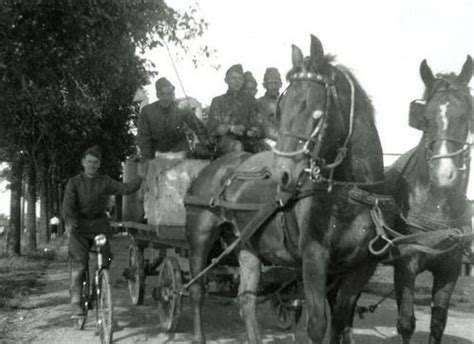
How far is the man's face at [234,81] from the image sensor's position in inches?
346

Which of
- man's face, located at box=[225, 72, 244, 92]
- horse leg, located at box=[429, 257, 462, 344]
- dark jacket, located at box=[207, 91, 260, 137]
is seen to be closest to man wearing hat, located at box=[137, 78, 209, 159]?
dark jacket, located at box=[207, 91, 260, 137]

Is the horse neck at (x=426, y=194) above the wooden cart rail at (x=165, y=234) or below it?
above

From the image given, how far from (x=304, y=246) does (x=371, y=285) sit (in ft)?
29.4

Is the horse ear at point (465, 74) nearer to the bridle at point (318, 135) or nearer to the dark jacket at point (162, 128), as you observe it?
the bridle at point (318, 135)

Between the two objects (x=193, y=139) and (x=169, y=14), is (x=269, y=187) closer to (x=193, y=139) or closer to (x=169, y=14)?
(x=193, y=139)

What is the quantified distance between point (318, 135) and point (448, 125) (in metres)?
1.15

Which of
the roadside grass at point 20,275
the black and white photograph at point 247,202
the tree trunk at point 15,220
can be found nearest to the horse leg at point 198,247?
the black and white photograph at point 247,202

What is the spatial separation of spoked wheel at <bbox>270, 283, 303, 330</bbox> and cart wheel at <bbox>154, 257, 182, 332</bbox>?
1.17m

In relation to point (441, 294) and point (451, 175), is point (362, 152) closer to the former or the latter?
point (451, 175)

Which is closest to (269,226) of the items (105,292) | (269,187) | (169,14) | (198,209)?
(269,187)

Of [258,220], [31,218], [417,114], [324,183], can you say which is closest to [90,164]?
[258,220]

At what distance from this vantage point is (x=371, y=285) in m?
13.7

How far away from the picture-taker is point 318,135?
4.79 meters

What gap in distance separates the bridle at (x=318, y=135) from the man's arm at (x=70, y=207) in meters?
4.14
